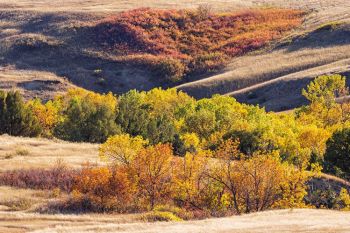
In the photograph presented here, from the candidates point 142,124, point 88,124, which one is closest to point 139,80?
point 142,124

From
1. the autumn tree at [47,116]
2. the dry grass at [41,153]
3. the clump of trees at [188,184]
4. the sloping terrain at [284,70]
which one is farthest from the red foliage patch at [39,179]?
the sloping terrain at [284,70]

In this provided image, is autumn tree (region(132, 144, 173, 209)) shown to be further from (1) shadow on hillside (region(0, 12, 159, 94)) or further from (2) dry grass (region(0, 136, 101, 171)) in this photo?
(1) shadow on hillside (region(0, 12, 159, 94))

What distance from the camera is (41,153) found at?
51.0m

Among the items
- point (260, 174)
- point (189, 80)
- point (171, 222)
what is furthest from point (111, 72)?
point (171, 222)

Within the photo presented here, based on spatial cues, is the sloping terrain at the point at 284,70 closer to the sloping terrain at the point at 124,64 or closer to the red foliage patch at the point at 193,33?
the sloping terrain at the point at 124,64

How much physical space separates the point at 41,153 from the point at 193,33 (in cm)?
10643

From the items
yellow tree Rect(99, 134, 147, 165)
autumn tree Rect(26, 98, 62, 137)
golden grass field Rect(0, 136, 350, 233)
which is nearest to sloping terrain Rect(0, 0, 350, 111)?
autumn tree Rect(26, 98, 62, 137)

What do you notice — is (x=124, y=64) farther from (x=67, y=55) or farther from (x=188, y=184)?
(x=188, y=184)

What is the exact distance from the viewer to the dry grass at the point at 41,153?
46.1 meters

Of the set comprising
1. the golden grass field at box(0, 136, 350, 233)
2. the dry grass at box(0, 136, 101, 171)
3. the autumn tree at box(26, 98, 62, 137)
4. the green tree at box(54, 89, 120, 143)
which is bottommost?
the autumn tree at box(26, 98, 62, 137)

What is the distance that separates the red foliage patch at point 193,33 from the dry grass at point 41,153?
7867cm

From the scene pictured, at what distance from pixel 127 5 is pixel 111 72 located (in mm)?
44387

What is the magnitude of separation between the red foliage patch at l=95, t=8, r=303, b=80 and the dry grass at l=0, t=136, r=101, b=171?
78.7 meters

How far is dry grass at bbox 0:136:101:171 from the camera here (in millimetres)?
46075
